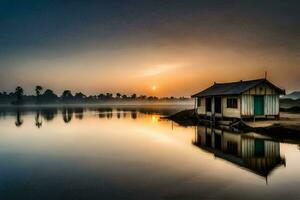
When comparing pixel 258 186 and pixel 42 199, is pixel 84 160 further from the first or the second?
pixel 258 186

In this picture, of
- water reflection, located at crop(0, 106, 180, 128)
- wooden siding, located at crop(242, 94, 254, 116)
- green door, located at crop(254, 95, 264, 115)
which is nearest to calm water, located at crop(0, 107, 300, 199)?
wooden siding, located at crop(242, 94, 254, 116)

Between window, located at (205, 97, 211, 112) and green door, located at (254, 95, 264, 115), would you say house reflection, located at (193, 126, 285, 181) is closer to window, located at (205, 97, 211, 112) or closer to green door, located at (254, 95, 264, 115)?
green door, located at (254, 95, 264, 115)

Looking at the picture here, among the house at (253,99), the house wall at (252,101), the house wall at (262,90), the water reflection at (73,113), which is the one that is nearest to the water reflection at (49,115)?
the water reflection at (73,113)

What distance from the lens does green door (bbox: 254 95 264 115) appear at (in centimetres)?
3650

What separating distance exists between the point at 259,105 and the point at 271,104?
5.67 feet

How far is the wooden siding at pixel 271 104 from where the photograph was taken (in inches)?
1444

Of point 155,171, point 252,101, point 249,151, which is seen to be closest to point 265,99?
point 252,101

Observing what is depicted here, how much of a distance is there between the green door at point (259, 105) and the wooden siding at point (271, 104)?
51cm

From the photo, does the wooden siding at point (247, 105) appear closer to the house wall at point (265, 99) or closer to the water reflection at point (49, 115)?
the house wall at point (265, 99)

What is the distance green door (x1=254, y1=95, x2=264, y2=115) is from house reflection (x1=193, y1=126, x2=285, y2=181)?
10.1m

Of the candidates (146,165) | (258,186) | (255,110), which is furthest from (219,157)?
(255,110)

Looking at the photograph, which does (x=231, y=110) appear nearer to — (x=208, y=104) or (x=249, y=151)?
(x=208, y=104)

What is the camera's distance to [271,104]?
3694cm

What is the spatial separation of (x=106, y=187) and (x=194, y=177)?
4.59 meters
